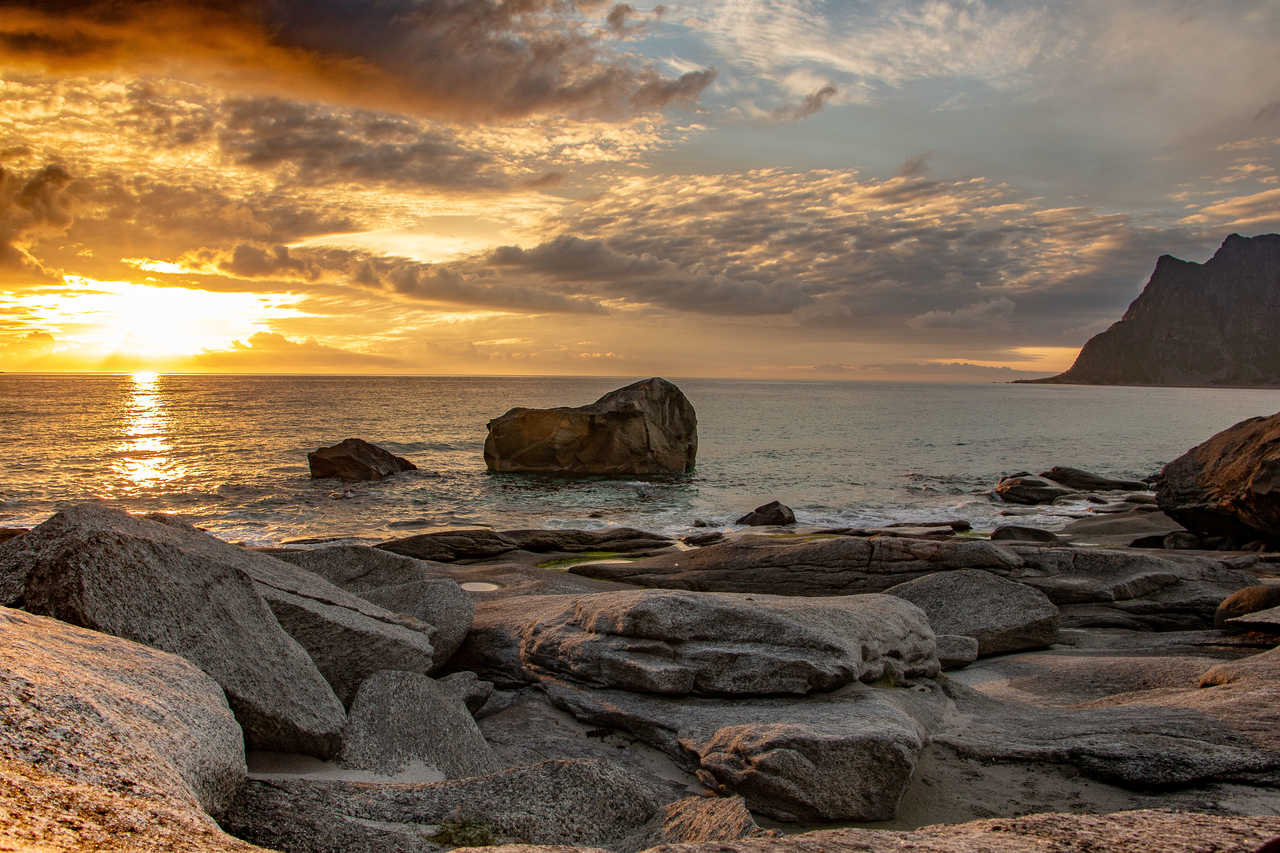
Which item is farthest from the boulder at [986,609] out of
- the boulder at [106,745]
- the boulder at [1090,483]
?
the boulder at [1090,483]

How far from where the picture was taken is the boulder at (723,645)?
8.21 m

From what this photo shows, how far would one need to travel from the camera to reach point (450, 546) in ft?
73.3

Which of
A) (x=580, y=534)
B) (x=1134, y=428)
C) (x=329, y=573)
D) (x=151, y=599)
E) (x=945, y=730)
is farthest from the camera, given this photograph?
(x=1134, y=428)

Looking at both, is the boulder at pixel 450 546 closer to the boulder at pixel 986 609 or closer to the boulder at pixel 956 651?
the boulder at pixel 986 609

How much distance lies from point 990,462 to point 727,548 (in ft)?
152

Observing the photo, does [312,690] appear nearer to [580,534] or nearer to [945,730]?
[945,730]

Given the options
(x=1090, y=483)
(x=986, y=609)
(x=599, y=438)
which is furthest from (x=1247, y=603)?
(x=599, y=438)

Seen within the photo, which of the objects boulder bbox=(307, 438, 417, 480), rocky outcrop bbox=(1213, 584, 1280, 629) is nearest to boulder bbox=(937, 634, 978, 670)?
rocky outcrop bbox=(1213, 584, 1280, 629)

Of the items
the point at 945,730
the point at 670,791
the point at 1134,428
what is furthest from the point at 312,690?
the point at 1134,428

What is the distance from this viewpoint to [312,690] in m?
6.61

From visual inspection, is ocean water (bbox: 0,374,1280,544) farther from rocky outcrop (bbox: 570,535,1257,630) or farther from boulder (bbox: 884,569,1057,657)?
boulder (bbox: 884,569,1057,657)

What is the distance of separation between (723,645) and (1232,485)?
20853mm

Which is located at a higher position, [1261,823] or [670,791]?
[1261,823]

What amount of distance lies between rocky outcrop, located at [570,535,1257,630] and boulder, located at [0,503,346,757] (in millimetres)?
→ 11531
